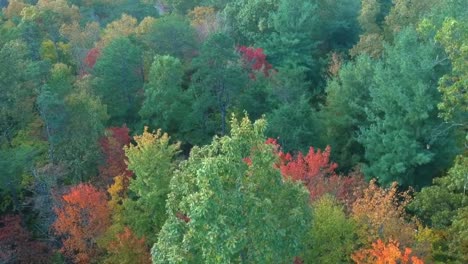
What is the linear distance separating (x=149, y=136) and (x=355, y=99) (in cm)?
1556

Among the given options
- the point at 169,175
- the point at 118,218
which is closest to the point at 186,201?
the point at 169,175

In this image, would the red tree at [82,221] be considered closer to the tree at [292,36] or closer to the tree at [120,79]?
the tree at [120,79]

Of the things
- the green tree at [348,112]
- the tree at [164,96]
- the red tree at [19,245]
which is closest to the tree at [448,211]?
the green tree at [348,112]

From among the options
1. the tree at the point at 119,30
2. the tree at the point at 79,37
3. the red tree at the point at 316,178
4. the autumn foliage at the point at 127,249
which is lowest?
the autumn foliage at the point at 127,249

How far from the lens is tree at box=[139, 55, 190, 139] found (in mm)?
36500

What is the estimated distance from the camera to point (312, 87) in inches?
1893

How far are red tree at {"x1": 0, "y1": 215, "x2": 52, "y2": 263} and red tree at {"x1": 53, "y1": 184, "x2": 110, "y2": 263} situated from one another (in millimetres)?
1755

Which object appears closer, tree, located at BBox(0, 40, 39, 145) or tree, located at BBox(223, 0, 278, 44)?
tree, located at BBox(0, 40, 39, 145)

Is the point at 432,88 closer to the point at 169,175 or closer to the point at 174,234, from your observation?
the point at 169,175

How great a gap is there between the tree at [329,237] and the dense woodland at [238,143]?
0.07 meters

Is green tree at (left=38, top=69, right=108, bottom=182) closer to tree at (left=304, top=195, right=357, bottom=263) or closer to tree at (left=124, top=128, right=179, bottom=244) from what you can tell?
tree at (left=124, top=128, right=179, bottom=244)

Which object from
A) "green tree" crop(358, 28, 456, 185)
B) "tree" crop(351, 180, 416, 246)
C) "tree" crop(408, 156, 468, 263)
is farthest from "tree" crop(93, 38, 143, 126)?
"tree" crop(408, 156, 468, 263)

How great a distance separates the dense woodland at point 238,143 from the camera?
16.7m

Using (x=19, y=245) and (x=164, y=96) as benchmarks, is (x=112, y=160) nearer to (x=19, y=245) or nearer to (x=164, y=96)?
(x=164, y=96)
